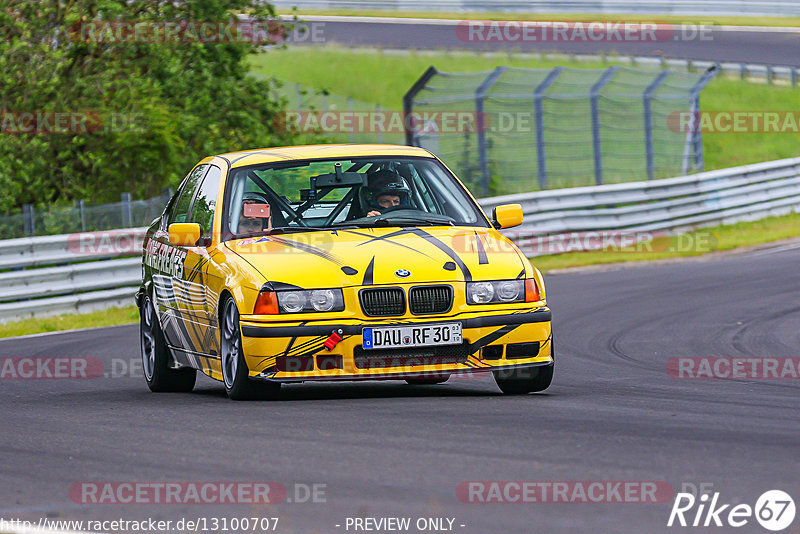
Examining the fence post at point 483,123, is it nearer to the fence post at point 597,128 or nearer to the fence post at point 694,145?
the fence post at point 597,128

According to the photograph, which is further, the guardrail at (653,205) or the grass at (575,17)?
the grass at (575,17)

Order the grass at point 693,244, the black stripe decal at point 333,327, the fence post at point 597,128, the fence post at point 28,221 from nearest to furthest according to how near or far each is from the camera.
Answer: the black stripe decal at point 333,327 → the fence post at point 28,221 → the grass at point 693,244 → the fence post at point 597,128

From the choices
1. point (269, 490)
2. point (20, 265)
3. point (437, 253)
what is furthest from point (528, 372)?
point (20, 265)

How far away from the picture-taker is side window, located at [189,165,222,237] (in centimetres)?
934

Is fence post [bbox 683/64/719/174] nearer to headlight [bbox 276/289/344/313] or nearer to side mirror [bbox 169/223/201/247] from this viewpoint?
side mirror [bbox 169/223/201/247]

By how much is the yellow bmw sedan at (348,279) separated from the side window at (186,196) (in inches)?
16.8

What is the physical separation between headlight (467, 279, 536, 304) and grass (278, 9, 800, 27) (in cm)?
3334

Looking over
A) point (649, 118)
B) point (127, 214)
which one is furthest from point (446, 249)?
point (649, 118)

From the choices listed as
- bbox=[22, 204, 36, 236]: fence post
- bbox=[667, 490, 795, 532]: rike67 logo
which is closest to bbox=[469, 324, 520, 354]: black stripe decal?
bbox=[667, 490, 795, 532]: rike67 logo

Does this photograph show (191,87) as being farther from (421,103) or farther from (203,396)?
(203,396)

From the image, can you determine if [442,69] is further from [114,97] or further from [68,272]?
[68,272]

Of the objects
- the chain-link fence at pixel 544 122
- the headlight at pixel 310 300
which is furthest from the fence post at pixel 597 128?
the headlight at pixel 310 300

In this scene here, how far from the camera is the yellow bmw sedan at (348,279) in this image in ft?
26.2

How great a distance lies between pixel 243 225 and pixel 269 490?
369cm
